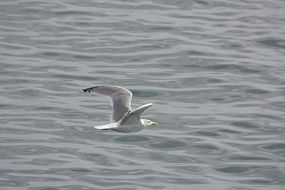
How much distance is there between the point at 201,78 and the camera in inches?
841

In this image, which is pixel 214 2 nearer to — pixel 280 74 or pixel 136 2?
pixel 136 2

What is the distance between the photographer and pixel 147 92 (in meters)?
20.0

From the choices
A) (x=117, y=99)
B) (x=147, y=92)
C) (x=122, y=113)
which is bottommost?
(x=147, y=92)

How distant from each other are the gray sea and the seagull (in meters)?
1.09

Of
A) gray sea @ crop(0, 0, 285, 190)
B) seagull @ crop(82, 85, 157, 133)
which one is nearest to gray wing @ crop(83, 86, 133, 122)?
seagull @ crop(82, 85, 157, 133)

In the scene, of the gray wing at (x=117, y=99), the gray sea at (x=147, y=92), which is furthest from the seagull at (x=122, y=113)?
the gray sea at (x=147, y=92)

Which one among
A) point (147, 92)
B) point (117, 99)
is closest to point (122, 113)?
point (117, 99)

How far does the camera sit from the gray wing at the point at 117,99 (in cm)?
1502

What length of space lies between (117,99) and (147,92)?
15.1ft

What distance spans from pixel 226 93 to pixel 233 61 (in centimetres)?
219

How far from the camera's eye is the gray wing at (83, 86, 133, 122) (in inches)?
591

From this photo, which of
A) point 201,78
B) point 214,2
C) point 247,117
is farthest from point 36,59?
point 214,2

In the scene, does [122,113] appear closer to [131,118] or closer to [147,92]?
[131,118]

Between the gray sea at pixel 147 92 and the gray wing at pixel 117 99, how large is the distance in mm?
1139
